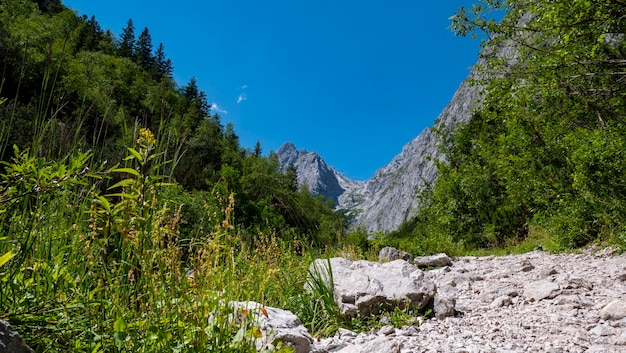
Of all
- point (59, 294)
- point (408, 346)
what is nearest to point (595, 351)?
point (408, 346)

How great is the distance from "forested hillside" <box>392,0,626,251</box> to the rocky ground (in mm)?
2171

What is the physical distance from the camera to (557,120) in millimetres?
10609

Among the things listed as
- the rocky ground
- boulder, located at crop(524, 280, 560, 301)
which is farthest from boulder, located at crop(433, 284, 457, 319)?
boulder, located at crop(524, 280, 560, 301)

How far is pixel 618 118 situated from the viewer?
25.4 ft

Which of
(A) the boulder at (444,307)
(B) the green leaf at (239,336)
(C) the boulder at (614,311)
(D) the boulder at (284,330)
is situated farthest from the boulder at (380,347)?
(C) the boulder at (614,311)

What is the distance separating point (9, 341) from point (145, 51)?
86.8 meters

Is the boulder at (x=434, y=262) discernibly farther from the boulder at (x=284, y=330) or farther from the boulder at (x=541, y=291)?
the boulder at (x=284, y=330)

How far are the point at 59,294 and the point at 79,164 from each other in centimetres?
65


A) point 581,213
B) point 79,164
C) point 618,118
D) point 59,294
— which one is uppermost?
point 618,118

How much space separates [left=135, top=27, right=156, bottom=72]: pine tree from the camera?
240 feet

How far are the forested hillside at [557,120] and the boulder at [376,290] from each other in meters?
3.88

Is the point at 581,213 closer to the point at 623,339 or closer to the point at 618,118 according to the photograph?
the point at 618,118

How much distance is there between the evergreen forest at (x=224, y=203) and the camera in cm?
175

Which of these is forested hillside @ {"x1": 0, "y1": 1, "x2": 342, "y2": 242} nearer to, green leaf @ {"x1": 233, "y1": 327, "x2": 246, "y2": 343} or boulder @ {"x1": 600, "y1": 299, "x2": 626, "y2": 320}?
green leaf @ {"x1": 233, "y1": 327, "x2": 246, "y2": 343}
